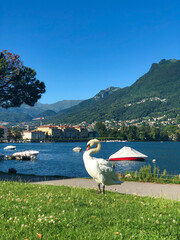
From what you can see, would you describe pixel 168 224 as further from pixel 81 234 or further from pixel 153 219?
pixel 81 234

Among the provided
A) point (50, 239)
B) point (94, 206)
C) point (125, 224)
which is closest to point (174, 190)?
point (94, 206)

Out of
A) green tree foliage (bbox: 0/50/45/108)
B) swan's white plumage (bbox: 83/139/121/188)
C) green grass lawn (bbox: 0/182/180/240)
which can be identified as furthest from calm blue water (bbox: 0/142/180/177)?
green grass lawn (bbox: 0/182/180/240)

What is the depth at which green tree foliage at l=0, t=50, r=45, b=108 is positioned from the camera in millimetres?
28344

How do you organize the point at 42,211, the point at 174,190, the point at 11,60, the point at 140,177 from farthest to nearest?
the point at 11,60 → the point at 140,177 → the point at 174,190 → the point at 42,211

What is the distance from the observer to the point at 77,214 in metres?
6.05

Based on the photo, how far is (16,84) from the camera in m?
30.8

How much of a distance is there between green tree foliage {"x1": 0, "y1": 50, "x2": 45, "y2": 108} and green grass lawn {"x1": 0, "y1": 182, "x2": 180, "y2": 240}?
23.1 meters

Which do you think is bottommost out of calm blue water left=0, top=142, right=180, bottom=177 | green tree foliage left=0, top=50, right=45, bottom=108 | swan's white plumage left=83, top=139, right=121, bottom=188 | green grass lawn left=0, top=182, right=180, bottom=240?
Result: calm blue water left=0, top=142, right=180, bottom=177

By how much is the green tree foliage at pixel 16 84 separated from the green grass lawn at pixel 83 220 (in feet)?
75.9

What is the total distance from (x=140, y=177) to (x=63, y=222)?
1181 cm

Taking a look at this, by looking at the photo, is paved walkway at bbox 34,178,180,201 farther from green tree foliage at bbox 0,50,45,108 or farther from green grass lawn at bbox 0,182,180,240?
green tree foliage at bbox 0,50,45,108

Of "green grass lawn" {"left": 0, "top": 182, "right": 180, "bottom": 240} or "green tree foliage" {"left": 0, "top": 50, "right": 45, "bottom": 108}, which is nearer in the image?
"green grass lawn" {"left": 0, "top": 182, "right": 180, "bottom": 240}

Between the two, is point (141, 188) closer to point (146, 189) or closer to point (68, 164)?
point (146, 189)

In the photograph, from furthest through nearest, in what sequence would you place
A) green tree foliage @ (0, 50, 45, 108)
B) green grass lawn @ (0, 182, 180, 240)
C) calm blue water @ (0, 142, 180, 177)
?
calm blue water @ (0, 142, 180, 177) < green tree foliage @ (0, 50, 45, 108) < green grass lawn @ (0, 182, 180, 240)
